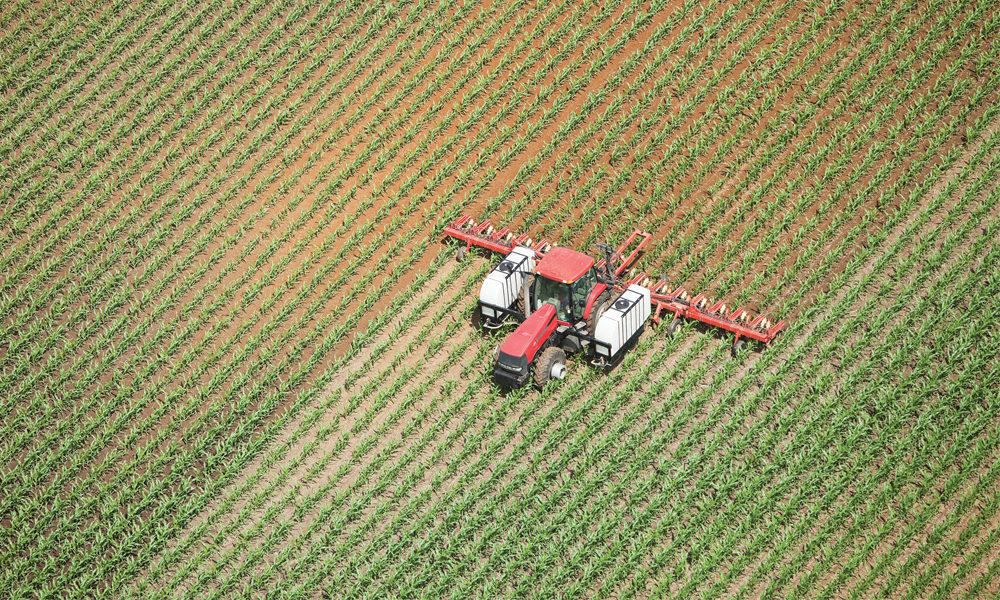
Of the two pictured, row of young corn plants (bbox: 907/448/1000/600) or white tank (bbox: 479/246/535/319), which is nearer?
row of young corn plants (bbox: 907/448/1000/600)

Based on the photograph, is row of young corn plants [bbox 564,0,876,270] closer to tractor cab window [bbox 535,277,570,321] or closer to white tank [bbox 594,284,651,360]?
white tank [bbox 594,284,651,360]

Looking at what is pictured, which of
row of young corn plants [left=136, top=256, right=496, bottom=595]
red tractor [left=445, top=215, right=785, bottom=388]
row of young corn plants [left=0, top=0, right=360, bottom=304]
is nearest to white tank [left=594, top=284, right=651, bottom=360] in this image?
red tractor [left=445, top=215, right=785, bottom=388]

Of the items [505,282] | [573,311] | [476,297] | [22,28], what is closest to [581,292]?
[573,311]

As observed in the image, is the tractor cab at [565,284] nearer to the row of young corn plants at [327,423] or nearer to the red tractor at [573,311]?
the red tractor at [573,311]

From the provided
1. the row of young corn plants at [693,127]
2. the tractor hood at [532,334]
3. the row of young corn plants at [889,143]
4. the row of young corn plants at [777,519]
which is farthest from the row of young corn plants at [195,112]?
the row of young corn plants at [777,519]

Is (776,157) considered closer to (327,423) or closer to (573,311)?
(573,311)

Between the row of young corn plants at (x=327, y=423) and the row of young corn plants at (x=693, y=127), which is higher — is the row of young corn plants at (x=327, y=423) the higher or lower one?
the lower one
